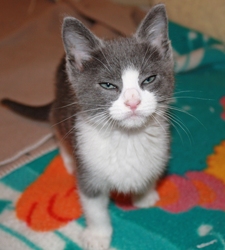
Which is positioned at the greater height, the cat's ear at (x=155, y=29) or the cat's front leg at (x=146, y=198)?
the cat's ear at (x=155, y=29)

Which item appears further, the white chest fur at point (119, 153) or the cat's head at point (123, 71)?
the white chest fur at point (119, 153)

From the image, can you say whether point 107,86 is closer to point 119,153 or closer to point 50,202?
point 119,153

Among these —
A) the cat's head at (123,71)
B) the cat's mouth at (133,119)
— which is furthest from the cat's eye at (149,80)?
the cat's mouth at (133,119)

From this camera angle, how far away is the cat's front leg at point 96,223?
1.43 metres

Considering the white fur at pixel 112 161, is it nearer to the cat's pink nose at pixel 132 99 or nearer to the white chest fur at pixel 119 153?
the white chest fur at pixel 119 153

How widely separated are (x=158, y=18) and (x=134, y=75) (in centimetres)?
23

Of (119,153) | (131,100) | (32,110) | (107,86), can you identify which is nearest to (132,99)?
(131,100)

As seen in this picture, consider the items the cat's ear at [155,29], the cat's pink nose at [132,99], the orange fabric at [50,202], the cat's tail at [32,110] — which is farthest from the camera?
the cat's tail at [32,110]

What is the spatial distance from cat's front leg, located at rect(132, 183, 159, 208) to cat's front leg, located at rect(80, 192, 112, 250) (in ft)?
0.54

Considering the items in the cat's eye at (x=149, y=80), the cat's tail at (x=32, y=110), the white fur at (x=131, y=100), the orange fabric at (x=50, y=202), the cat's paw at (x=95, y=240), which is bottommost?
the cat's paw at (x=95, y=240)

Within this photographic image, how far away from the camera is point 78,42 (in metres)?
1.29

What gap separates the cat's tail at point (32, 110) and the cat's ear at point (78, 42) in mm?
710

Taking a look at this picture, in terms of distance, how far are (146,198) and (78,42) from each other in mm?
647

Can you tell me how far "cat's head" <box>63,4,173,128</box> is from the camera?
1.20 metres
